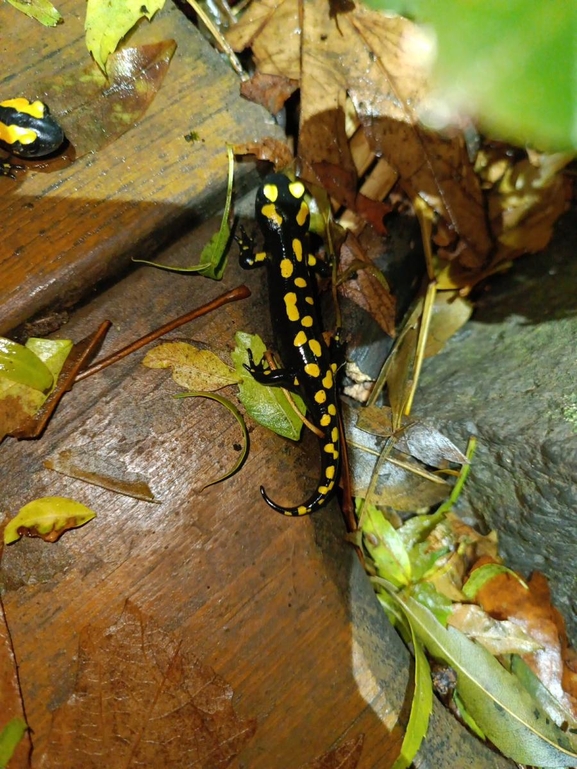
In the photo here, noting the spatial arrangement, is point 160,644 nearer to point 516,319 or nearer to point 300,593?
point 300,593

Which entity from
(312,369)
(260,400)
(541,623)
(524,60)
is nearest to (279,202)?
(312,369)

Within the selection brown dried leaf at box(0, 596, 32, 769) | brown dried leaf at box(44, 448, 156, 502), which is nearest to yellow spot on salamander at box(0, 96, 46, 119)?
brown dried leaf at box(44, 448, 156, 502)

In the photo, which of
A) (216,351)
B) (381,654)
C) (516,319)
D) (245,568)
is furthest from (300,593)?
(516,319)

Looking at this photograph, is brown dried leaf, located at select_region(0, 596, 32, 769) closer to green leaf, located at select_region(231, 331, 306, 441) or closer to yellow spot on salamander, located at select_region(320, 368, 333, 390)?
green leaf, located at select_region(231, 331, 306, 441)

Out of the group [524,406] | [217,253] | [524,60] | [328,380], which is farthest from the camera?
[328,380]

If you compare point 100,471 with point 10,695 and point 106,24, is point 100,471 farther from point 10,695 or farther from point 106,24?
point 106,24

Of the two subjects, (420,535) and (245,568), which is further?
(420,535)
